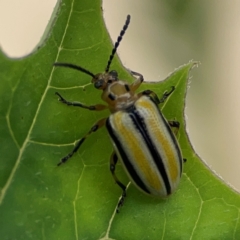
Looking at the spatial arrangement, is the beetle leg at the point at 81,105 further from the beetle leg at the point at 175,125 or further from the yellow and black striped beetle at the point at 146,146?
the beetle leg at the point at 175,125

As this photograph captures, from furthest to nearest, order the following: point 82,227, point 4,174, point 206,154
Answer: point 206,154, point 82,227, point 4,174

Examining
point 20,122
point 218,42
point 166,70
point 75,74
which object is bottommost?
point 166,70

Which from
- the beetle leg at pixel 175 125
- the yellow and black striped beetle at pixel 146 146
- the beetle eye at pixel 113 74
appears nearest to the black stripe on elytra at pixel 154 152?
the yellow and black striped beetle at pixel 146 146

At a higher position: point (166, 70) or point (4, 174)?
point (4, 174)

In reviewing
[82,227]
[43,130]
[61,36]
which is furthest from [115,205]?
[61,36]

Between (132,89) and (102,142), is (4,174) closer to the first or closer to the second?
(102,142)

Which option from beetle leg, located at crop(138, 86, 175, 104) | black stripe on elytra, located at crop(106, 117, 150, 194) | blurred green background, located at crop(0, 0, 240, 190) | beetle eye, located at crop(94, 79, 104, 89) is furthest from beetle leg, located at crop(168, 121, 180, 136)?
blurred green background, located at crop(0, 0, 240, 190)
